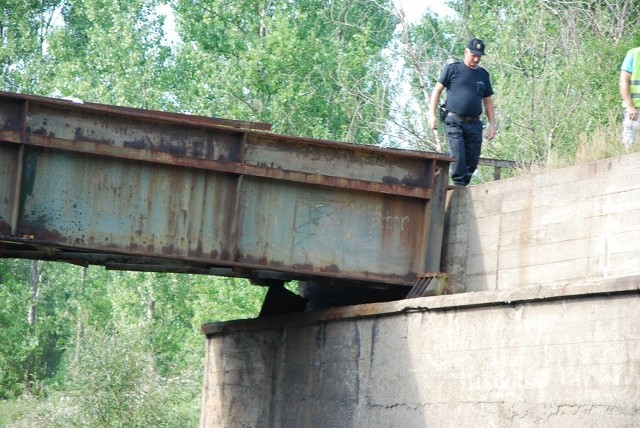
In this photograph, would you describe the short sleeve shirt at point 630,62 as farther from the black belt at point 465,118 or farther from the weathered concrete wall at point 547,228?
the black belt at point 465,118

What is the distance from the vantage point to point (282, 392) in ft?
51.4

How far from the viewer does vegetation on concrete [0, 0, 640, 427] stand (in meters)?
21.6

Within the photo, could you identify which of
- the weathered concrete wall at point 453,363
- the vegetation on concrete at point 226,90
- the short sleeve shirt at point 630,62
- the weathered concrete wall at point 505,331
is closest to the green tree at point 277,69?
the vegetation on concrete at point 226,90

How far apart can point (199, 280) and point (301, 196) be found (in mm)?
21820

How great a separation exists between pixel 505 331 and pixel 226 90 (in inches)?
947

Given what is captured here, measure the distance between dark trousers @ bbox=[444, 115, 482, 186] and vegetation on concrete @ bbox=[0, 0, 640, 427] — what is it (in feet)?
2.86

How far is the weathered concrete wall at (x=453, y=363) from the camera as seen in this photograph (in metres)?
10.3

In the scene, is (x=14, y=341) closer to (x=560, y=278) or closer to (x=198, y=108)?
(x=198, y=108)

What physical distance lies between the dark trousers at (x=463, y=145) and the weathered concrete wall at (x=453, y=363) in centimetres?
198

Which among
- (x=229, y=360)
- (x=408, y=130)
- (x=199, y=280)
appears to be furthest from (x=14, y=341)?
(x=229, y=360)

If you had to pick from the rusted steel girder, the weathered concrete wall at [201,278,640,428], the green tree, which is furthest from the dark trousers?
the green tree

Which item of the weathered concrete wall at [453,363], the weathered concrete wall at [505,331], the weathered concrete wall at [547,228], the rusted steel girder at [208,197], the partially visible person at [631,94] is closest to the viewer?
the weathered concrete wall at [453,363]

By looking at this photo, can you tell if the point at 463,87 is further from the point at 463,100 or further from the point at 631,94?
the point at 631,94

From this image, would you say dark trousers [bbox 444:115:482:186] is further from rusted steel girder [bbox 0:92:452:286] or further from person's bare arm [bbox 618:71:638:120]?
person's bare arm [bbox 618:71:638:120]
